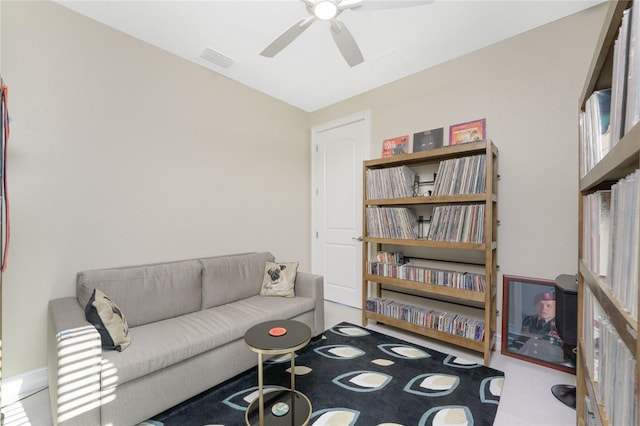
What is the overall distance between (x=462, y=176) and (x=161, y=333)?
261 centimetres

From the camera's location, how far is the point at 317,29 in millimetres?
2199

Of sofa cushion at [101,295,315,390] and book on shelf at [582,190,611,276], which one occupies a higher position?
book on shelf at [582,190,611,276]

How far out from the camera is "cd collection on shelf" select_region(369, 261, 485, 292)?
2.20m

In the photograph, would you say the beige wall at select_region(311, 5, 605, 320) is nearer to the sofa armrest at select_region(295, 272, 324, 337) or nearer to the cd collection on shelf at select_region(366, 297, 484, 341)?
the cd collection on shelf at select_region(366, 297, 484, 341)

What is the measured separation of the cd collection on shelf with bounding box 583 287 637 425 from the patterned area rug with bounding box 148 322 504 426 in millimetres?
850

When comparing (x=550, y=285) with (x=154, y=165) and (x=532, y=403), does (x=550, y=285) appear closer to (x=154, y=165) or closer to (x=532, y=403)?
(x=532, y=403)

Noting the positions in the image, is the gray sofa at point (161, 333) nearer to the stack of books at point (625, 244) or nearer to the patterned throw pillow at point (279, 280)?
the patterned throw pillow at point (279, 280)

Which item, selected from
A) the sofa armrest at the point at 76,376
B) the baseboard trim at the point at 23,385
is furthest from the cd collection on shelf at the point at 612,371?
the baseboard trim at the point at 23,385

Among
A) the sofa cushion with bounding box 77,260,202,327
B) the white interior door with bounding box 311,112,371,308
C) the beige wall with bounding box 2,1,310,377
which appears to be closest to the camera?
the beige wall with bounding box 2,1,310,377

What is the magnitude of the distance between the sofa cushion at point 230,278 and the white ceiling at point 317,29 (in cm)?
200

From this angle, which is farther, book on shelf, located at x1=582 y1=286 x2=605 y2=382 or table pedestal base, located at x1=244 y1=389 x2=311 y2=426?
table pedestal base, located at x1=244 y1=389 x2=311 y2=426

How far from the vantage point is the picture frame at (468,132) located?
2.49 metres

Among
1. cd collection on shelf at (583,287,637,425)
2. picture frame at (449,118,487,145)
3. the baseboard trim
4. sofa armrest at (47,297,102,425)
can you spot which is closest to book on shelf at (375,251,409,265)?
picture frame at (449,118,487,145)

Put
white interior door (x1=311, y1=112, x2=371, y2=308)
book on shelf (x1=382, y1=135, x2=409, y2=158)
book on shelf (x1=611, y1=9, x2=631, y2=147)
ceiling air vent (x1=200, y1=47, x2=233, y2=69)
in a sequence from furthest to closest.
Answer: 1. white interior door (x1=311, y1=112, x2=371, y2=308)
2. book on shelf (x1=382, y1=135, x2=409, y2=158)
3. ceiling air vent (x1=200, y1=47, x2=233, y2=69)
4. book on shelf (x1=611, y1=9, x2=631, y2=147)
